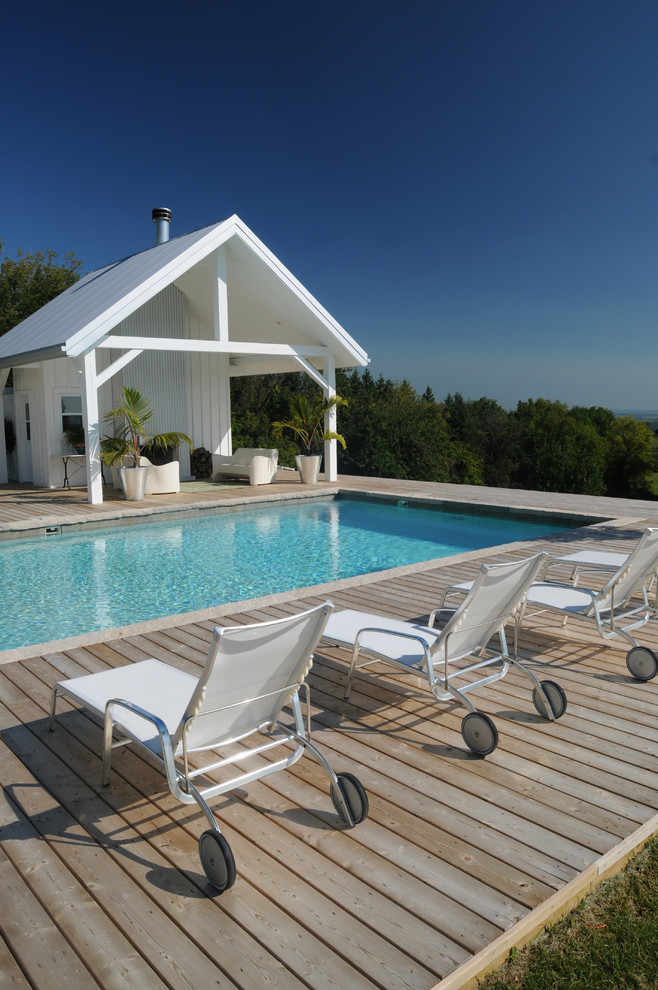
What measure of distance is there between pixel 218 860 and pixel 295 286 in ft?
41.1

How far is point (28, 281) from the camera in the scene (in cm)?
2892

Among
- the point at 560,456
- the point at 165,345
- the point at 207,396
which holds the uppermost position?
the point at 165,345

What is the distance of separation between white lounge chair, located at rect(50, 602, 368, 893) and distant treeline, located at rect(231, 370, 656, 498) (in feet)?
74.6

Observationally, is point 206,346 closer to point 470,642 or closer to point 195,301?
point 195,301

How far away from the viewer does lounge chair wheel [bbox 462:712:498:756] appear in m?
3.28

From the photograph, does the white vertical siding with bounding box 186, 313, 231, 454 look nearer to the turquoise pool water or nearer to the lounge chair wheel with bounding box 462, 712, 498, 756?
the turquoise pool water

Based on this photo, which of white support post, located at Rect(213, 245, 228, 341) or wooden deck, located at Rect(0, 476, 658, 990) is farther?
white support post, located at Rect(213, 245, 228, 341)

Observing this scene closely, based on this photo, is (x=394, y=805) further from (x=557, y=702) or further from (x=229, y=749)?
(x=557, y=702)

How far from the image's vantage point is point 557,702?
3752mm

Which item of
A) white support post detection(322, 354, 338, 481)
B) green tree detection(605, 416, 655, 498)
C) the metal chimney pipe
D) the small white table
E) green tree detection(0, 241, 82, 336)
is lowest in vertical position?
green tree detection(605, 416, 655, 498)

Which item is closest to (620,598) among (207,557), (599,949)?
(599,949)

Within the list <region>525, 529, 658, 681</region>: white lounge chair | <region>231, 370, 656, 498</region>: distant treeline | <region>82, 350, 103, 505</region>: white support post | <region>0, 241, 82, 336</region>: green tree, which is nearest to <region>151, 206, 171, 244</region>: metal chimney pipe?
<region>82, 350, 103, 505</region>: white support post

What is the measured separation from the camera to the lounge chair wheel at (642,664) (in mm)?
4305

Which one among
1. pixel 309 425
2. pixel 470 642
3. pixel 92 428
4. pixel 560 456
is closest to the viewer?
pixel 470 642
